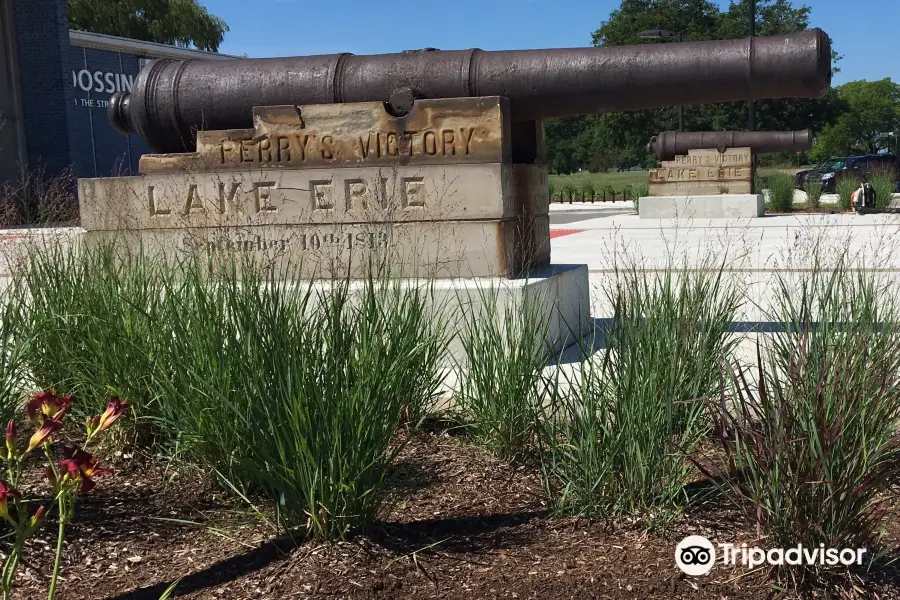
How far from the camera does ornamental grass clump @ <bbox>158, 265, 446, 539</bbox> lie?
324cm

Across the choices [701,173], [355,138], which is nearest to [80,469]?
[355,138]

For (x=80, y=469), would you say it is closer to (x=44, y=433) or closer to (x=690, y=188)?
(x=44, y=433)

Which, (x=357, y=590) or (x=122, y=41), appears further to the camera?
(x=122, y=41)

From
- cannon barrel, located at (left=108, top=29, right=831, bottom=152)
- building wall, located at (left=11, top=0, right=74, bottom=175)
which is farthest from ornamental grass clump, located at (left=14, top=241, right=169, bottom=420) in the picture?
building wall, located at (left=11, top=0, right=74, bottom=175)

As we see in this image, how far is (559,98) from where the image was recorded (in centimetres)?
698

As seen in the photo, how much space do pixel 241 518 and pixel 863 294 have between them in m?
3.18

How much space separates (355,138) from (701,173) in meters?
20.2

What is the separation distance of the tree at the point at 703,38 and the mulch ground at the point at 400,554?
51317 millimetres

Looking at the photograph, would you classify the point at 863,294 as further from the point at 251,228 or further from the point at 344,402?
the point at 251,228

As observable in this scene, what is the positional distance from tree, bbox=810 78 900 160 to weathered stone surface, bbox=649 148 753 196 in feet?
219

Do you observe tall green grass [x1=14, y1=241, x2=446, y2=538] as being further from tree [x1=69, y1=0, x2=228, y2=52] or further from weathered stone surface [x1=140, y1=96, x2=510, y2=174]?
tree [x1=69, y1=0, x2=228, y2=52]

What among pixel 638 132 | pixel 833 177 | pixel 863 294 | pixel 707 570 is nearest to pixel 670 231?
pixel 863 294

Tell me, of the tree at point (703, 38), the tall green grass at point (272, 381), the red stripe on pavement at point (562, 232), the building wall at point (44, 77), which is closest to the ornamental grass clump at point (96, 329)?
the tall green grass at point (272, 381)

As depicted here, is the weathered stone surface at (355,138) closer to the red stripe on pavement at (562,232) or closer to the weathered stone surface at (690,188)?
the red stripe on pavement at (562,232)
